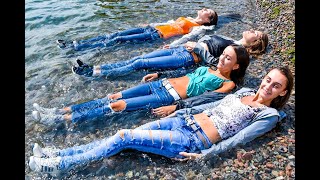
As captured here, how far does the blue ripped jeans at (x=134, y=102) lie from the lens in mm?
8062

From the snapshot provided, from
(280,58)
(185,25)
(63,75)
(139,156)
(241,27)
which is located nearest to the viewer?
(139,156)

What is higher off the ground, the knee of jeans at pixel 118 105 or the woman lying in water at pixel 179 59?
the woman lying in water at pixel 179 59

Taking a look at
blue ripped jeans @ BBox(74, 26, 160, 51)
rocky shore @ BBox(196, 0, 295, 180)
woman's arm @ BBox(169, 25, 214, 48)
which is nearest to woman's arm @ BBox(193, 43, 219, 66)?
woman's arm @ BBox(169, 25, 214, 48)

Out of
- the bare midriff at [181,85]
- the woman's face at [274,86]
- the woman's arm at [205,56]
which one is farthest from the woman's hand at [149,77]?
the woman's face at [274,86]

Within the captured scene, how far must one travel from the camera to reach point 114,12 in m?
16.9

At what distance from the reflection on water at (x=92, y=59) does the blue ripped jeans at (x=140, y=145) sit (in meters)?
0.44

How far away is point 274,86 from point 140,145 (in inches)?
130

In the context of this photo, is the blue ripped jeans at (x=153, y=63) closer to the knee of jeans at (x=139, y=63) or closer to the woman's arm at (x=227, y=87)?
the knee of jeans at (x=139, y=63)

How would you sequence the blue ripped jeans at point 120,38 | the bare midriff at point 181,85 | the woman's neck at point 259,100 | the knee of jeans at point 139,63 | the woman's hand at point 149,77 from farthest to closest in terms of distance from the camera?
the blue ripped jeans at point 120,38 < the knee of jeans at point 139,63 < the woman's hand at point 149,77 < the bare midriff at point 181,85 < the woman's neck at point 259,100
